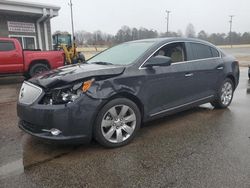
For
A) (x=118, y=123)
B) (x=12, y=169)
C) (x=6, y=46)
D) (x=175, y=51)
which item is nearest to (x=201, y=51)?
(x=175, y=51)

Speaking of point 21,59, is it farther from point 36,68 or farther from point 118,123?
point 118,123

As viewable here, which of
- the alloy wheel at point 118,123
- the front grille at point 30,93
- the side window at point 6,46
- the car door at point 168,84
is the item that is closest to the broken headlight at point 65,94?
the front grille at point 30,93

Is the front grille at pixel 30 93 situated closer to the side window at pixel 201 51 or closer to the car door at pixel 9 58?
the side window at pixel 201 51

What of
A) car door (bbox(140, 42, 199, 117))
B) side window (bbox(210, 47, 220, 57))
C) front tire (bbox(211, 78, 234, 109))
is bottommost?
front tire (bbox(211, 78, 234, 109))

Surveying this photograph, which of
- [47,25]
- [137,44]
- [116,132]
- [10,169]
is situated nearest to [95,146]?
[116,132]

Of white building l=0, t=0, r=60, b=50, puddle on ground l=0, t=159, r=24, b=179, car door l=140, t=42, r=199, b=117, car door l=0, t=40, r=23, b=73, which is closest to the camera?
puddle on ground l=0, t=159, r=24, b=179

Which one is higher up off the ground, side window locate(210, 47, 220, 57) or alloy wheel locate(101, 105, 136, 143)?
side window locate(210, 47, 220, 57)

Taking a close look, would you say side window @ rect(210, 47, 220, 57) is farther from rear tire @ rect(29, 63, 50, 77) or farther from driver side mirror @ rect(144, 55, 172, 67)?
rear tire @ rect(29, 63, 50, 77)

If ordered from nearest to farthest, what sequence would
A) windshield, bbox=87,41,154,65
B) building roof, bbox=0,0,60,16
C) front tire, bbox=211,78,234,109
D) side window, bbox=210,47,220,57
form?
windshield, bbox=87,41,154,65
side window, bbox=210,47,220,57
front tire, bbox=211,78,234,109
building roof, bbox=0,0,60,16

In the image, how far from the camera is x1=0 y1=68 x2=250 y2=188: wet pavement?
9.61ft

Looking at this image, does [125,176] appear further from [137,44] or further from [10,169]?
[137,44]

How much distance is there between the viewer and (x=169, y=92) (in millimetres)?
4508

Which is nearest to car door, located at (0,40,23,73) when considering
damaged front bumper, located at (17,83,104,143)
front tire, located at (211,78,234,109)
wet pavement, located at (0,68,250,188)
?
wet pavement, located at (0,68,250,188)

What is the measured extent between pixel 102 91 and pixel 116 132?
68 centimetres
